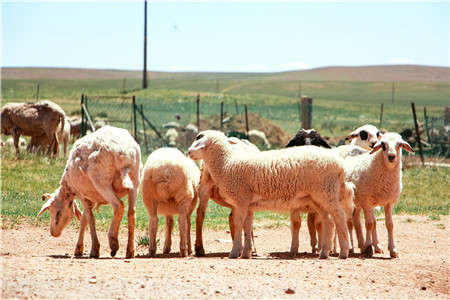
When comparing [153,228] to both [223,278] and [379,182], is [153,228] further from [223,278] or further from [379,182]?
[379,182]

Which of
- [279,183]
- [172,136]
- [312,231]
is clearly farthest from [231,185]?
[172,136]

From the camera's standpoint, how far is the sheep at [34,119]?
68.0 feet

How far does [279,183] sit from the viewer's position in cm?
946

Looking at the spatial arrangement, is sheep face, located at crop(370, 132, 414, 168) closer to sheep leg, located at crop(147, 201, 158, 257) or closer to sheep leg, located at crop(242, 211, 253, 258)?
sheep leg, located at crop(242, 211, 253, 258)

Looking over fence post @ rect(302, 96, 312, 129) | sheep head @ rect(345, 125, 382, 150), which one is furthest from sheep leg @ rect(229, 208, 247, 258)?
fence post @ rect(302, 96, 312, 129)

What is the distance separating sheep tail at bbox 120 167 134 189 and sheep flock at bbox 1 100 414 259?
0.02 m

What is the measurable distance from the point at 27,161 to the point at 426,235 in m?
11.6

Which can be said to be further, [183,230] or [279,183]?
[183,230]

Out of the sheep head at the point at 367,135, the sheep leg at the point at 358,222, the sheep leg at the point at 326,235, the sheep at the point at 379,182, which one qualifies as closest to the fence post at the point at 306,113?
the sheep head at the point at 367,135

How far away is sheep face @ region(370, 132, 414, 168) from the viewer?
32.3 feet

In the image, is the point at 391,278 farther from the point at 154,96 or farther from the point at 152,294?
the point at 154,96

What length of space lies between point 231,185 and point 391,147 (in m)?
2.60

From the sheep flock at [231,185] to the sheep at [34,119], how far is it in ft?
36.1

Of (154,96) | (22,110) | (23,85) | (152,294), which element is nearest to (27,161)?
(22,110)
